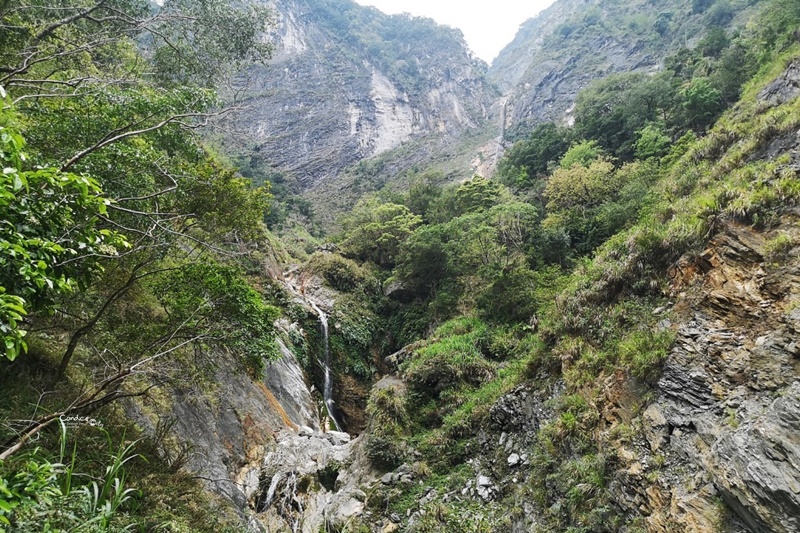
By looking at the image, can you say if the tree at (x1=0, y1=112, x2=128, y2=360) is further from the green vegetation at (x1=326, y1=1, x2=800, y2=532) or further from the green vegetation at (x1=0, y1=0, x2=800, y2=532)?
the green vegetation at (x1=326, y1=1, x2=800, y2=532)

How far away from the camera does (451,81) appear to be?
67812 millimetres

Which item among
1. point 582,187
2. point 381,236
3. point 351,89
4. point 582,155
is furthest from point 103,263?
point 351,89

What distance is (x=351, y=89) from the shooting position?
58.8 metres

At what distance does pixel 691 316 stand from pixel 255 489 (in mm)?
9190

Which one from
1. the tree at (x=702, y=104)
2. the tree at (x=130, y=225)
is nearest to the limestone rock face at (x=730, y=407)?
the tree at (x=130, y=225)

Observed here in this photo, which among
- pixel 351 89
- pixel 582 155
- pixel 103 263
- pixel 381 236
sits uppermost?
pixel 351 89

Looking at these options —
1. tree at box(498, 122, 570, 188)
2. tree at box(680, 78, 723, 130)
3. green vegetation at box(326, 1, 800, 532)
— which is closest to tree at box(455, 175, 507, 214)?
green vegetation at box(326, 1, 800, 532)

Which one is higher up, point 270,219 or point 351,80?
point 351,80

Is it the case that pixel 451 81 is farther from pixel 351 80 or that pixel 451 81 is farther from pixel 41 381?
pixel 41 381

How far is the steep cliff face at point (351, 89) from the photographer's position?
5200 centimetres

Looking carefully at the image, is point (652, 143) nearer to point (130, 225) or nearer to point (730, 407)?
point (730, 407)

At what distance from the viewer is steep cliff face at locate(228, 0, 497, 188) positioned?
171 ft

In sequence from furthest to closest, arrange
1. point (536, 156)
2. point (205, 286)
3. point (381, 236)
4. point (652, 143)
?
1. point (536, 156)
2. point (381, 236)
3. point (652, 143)
4. point (205, 286)

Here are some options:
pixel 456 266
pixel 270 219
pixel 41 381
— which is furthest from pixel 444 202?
pixel 41 381
